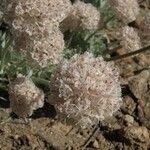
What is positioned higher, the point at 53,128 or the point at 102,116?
the point at 102,116

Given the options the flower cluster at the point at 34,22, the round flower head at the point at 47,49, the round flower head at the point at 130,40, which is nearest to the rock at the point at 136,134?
the round flower head at the point at 130,40

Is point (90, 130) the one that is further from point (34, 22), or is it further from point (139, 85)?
point (34, 22)

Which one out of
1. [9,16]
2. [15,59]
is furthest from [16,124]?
[9,16]

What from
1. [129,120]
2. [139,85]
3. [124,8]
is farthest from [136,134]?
[124,8]

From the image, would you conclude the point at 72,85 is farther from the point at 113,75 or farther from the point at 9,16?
the point at 9,16

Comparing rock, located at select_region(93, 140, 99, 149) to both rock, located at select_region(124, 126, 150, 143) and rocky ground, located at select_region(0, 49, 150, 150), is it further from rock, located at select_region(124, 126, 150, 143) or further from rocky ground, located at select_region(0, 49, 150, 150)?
rock, located at select_region(124, 126, 150, 143)

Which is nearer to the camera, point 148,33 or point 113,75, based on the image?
point 113,75
